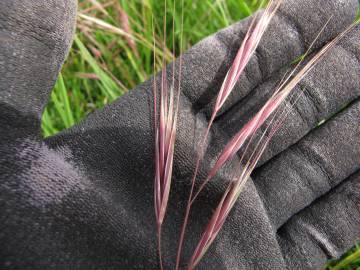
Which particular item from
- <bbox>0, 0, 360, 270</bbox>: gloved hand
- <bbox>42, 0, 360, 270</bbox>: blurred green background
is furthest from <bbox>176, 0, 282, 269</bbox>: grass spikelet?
<bbox>42, 0, 360, 270</bbox>: blurred green background

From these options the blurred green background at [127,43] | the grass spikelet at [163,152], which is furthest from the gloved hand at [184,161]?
the blurred green background at [127,43]

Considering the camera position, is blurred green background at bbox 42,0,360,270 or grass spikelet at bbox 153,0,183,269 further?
blurred green background at bbox 42,0,360,270

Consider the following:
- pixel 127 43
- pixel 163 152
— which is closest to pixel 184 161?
pixel 163 152

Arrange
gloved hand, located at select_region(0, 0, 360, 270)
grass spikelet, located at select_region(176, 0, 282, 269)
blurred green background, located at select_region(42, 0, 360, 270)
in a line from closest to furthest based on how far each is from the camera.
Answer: gloved hand, located at select_region(0, 0, 360, 270) → grass spikelet, located at select_region(176, 0, 282, 269) → blurred green background, located at select_region(42, 0, 360, 270)

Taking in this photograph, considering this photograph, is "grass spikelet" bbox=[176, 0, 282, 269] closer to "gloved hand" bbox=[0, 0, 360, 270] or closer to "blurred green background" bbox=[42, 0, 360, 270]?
"gloved hand" bbox=[0, 0, 360, 270]

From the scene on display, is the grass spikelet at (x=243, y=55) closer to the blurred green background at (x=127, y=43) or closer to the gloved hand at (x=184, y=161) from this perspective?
the gloved hand at (x=184, y=161)

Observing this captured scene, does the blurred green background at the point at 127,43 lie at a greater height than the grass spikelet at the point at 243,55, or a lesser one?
lesser

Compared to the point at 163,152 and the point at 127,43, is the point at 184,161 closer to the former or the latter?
the point at 163,152

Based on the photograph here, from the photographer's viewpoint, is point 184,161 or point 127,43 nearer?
point 184,161

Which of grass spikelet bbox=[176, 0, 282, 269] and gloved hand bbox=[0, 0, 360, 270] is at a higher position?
grass spikelet bbox=[176, 0, 282, 269]
